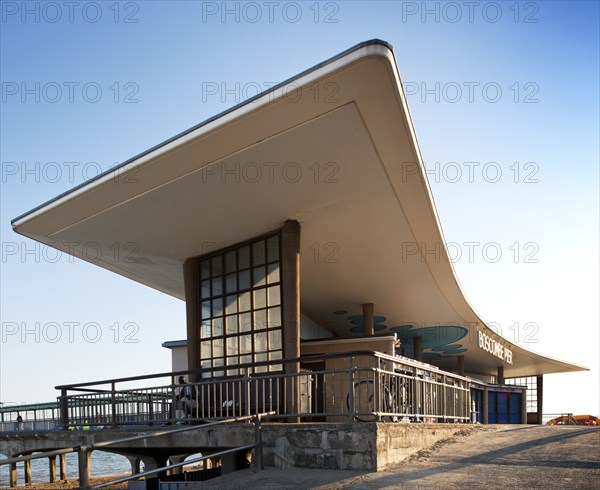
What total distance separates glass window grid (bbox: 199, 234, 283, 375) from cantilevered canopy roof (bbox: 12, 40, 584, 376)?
430 mm

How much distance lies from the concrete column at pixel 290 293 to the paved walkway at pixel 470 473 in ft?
12.0

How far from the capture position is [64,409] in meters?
13.4

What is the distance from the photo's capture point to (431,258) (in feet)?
56.7

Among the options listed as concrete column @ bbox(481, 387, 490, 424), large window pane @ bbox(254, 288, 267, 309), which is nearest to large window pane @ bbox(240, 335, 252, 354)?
large window pane @ bbox(254, 288, 267, 309)

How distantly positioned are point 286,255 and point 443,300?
11213mm

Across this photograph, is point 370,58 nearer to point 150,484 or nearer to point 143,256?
point 150,484

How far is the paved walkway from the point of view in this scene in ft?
23.0

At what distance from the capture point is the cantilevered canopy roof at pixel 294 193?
893 cm

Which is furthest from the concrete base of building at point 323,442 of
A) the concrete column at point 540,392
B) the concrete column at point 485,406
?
the concrete column at point 540,392

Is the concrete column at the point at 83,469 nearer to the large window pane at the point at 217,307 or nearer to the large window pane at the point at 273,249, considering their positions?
the large window pane at the point at 273,249

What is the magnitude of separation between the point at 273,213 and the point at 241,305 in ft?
8.01

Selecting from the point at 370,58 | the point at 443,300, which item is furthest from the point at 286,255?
the point at 443,300

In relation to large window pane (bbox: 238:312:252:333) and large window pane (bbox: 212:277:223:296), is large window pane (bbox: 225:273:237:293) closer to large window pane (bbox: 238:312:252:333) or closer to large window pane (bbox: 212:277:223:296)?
large window pane (bbox: 212:277:223:296)

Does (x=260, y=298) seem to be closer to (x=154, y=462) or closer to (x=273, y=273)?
(x=273, y=273)
